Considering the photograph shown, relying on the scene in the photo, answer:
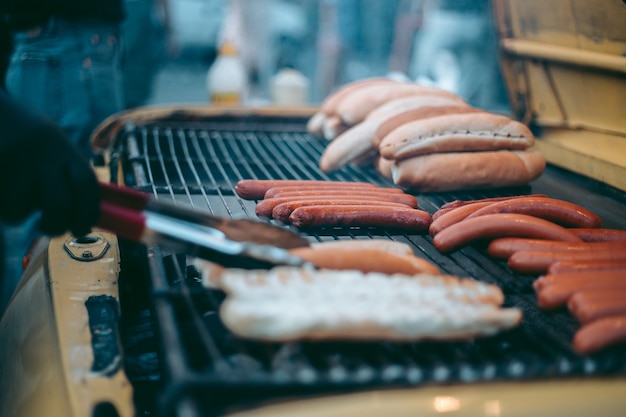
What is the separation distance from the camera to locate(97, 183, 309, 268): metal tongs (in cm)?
195

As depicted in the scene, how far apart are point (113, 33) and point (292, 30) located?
37.9ft

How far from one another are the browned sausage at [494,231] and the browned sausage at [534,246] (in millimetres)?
41

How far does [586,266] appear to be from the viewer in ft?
7.27

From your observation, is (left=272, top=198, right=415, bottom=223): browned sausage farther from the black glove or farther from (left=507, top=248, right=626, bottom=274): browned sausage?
the black glove

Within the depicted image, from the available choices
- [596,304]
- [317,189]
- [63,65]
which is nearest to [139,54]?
[63,65]

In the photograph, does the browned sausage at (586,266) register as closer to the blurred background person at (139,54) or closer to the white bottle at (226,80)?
the white bottle at (226,80)

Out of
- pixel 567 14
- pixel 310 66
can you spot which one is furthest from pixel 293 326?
pixel 310 66

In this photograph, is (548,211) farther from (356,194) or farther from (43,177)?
(43,177)

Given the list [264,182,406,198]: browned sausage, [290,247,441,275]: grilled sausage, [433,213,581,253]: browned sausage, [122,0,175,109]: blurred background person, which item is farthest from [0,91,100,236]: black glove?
[122,0,175,109]: blurred background person

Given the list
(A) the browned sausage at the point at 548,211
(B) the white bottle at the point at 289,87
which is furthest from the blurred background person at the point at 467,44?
(A) the browned sausage at the point at 548,211

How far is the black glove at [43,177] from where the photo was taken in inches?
70.6

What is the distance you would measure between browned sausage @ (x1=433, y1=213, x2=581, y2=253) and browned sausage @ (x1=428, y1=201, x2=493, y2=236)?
142 millimetres

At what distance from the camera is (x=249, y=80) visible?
32.8 ft

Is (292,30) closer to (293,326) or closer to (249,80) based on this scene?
(249,80)
